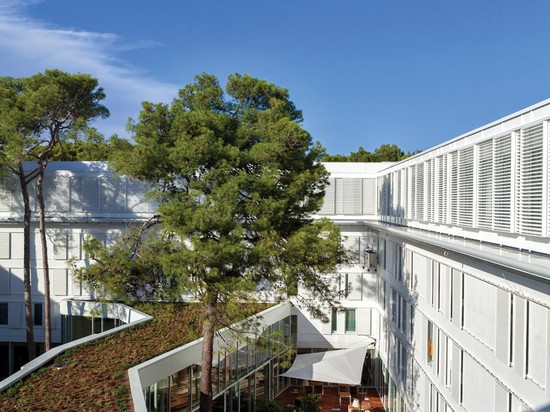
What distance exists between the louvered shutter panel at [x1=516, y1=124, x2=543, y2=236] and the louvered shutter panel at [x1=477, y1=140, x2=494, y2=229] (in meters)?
1.26

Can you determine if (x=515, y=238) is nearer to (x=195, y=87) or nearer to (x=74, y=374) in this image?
(x=74, y=374)

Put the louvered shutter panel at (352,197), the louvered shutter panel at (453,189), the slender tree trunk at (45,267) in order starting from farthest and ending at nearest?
1. the louvered shutter panel at (352,197)
2. the slender tree trunk at (45,267)
3. the louvered shutter panel at (453,189)

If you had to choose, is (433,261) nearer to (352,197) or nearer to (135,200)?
(352,197)

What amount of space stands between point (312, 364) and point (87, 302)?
9507 millimetres

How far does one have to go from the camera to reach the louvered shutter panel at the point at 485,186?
10.0 metres

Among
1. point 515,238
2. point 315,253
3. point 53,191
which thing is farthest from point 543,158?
point 53,191

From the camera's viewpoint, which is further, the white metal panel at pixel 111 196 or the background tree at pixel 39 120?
the white metal panel at pixel 111 196

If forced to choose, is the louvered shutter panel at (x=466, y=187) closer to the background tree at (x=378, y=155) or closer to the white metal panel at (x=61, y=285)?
the white metal panel at (x=61, y=285)

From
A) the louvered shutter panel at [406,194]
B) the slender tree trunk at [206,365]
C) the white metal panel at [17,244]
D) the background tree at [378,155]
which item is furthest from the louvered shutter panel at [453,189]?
the background tree at [378,155]

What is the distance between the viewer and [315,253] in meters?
14.0

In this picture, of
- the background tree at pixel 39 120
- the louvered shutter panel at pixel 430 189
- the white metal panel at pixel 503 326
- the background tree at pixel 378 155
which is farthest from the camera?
the background tree at pixel 378 155

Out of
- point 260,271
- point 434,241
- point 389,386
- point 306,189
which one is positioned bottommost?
point 389,386

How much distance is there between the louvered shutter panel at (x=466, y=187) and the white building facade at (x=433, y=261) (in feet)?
0.14

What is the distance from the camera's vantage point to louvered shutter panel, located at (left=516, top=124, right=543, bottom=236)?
798cm
